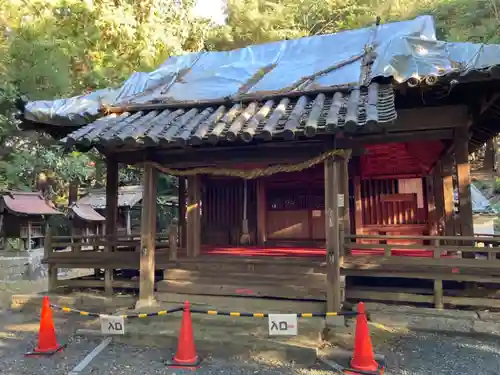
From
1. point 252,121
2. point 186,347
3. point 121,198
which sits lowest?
point 186,347

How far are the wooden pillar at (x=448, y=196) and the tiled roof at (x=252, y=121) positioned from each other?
12.1 feet

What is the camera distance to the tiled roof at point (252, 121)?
6020mm

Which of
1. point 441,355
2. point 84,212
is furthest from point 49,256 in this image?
point 84,212

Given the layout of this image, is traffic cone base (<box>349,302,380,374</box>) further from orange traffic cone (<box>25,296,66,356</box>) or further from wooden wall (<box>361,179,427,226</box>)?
wooden wall (<box>361,179,427,226</box>)

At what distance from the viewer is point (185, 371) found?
17.5 ft

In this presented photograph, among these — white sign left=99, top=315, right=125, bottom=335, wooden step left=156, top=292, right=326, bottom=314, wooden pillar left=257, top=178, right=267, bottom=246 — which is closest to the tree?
wooden pillar left=257, top=178, right=267, bottom=246

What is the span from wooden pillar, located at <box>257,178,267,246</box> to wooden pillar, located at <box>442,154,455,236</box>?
4708 millimetres

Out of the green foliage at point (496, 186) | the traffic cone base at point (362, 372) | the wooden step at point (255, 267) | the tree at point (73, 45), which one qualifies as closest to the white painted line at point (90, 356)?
the wooden step at point (255, 267)

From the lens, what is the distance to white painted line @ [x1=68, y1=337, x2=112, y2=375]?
5414 millimetres

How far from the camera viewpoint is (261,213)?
11422mm

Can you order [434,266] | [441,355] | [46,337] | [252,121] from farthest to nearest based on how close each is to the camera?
[434,266]
[252,121]
[46,337]
[441,355]

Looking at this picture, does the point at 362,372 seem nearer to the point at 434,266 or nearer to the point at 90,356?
the point at 434,266

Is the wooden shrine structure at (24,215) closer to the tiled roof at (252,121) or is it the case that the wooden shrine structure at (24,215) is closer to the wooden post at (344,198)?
the tiled roof at (252,121)

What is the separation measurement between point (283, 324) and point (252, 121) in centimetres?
330
